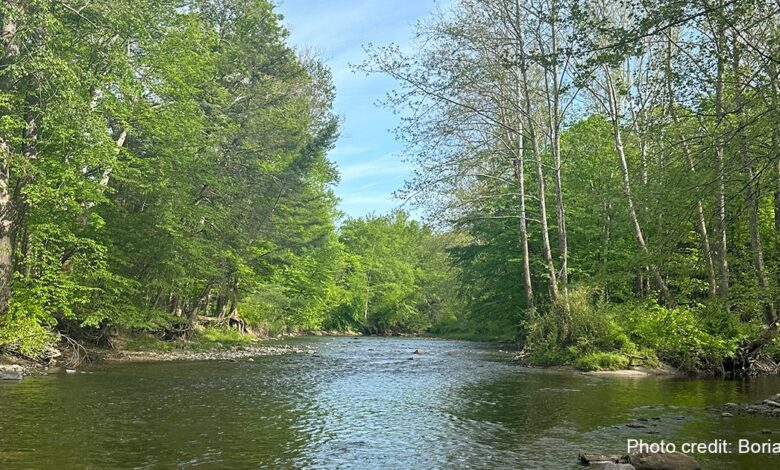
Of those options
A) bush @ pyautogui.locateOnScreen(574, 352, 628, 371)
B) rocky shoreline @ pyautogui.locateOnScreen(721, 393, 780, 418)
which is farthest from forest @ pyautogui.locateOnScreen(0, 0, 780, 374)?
rocky shoreline @ pyautogui.locateOnScreen(721, 393, 780, 418)

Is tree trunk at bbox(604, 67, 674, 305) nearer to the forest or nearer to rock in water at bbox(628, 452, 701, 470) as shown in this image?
the forest

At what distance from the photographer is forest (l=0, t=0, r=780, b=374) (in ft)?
45.9

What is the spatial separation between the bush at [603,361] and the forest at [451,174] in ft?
0.26

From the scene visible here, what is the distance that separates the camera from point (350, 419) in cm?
1153

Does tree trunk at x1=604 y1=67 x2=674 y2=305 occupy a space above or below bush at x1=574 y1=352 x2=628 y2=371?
above

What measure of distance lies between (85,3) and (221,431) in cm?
1409

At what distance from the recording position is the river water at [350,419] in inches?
328

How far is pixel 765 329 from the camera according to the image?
1816cm

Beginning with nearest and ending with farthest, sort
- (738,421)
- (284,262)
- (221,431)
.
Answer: (221,431)
(738,421)
(284,262)

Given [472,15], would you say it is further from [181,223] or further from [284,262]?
[284,262]

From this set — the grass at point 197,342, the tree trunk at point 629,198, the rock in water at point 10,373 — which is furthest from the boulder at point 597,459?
the grass at point 197,342

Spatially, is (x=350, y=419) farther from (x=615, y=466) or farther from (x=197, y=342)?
(x=197, y=342)

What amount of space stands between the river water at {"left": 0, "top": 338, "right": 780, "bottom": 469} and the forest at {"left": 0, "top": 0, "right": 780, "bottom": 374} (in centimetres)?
360

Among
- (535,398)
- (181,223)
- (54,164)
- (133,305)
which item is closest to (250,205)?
(181,223)
